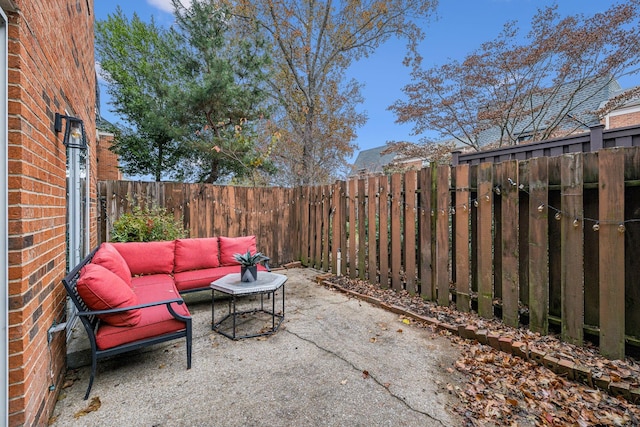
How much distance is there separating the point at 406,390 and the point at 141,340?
7.21 ft

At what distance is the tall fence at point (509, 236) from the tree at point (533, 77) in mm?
5139

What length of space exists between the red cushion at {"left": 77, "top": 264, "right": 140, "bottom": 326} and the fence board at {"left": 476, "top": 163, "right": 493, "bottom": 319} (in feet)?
11.7

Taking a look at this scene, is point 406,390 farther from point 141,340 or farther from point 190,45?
point 190,45

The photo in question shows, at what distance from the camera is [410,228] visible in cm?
420

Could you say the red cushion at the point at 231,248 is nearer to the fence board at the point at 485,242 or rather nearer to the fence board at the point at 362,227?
the fence board at the point at 362,227

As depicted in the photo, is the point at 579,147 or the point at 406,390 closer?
the point at 406,390

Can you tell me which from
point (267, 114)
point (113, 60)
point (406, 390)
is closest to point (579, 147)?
point (406, 390)

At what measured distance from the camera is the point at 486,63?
7.28m

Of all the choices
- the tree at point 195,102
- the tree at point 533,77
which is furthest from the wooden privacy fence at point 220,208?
the tree at point 533,77

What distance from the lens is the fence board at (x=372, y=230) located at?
15.7ft

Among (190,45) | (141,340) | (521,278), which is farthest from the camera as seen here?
(190,45)

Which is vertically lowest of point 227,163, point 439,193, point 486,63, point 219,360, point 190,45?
point 219,360

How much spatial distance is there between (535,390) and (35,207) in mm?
3699

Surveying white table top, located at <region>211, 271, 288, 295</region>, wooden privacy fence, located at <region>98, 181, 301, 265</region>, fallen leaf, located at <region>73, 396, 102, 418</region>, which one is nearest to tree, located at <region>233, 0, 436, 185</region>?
wooden privacy fence, located at <region>98, 181, 301, 265</region>
